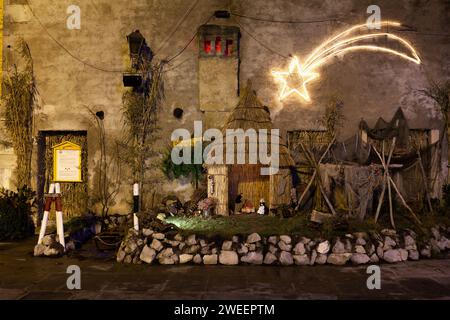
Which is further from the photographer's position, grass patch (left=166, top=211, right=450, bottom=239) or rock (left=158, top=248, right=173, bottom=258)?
grass patch (left=166, top=211, right=450, bottom=239)

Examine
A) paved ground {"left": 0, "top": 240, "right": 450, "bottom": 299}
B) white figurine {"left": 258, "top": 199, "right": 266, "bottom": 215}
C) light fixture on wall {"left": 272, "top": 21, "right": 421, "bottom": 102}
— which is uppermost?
light fixture on wall {"left": 272, "top": 21, "right": 421, "bottom": 102}

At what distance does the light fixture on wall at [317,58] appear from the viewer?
11.8 metres

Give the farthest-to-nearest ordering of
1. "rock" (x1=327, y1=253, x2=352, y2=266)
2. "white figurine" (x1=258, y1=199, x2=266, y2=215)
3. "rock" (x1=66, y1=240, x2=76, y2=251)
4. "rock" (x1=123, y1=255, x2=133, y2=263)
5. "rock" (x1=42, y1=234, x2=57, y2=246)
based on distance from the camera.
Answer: "white figurine" (x1=258, y1=199, x2=266, y2=215)
"rock" (x1=66, y1=240, x2=76, y2=251)
"rock" (x1=42, y1=234, x2=57, y2=246)
"rock" (x1=123, y1=255, x2=133, y2=263)
"rock" (x1=327, y1=253, x2=352, y2=266)

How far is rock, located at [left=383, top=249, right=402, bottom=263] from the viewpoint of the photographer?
27.9 feet

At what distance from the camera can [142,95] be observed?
465 inches

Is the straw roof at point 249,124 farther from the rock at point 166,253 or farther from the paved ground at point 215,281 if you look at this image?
the paved ground at point 215,281

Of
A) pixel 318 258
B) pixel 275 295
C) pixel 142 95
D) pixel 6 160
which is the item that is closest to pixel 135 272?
pixel 275 295

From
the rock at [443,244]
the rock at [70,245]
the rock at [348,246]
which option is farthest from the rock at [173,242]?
the rock at [443,244]

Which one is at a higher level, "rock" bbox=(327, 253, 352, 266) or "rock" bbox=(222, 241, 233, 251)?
"rock" bbox=(222, 241, 233, 251)

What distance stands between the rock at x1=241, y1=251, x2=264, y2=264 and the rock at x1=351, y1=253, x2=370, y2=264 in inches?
75.4

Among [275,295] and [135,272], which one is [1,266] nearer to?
[135,272]

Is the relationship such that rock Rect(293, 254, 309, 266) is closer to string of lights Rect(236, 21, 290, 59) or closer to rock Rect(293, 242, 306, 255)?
rock Rect(293, 242, 306, 255)

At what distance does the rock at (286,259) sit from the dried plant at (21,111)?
799 cm

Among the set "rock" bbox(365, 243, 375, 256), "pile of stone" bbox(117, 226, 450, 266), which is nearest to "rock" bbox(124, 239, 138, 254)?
"pile of stone" bbox(117, 226, 450, 266)
